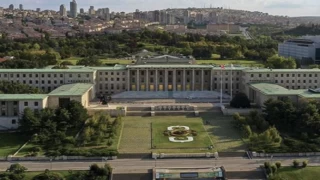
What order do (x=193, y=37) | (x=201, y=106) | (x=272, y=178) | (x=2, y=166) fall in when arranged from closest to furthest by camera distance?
1. (x=272, y=178)
2. (x=2, y=166)
3. (x=201, y=106)
4. (x=193, y=37)

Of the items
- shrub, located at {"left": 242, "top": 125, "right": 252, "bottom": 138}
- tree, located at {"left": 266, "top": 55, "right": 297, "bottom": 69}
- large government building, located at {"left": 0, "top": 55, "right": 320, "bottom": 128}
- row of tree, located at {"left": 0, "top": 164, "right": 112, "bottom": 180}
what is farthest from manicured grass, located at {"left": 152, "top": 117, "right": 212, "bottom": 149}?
tree, located at {"left": 266, "top": 55, "right": 297, "bottom": 69}

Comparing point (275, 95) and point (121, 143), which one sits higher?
point (275, 95)

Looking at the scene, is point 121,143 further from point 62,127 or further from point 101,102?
point 101,102

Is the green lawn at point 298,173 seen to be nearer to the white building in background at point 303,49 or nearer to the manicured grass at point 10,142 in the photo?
the manicured grass at point 10,142

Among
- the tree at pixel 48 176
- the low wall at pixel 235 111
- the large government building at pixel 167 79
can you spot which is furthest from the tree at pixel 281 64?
the tree at pixel 48 176

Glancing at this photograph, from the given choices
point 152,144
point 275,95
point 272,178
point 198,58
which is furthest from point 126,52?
point 272,178

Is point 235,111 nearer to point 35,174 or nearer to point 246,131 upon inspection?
point 246,131

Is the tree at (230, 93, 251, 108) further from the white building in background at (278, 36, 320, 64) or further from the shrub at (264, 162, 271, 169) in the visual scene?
the white building in background at (278, 36, 320, 64)
